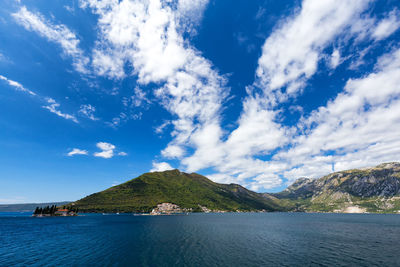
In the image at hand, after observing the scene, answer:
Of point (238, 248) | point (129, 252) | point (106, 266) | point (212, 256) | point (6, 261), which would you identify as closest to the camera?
point (106, 266)

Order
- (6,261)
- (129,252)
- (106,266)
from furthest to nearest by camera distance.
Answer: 1. (129,252)
2. (6,261)
3. (106,266)

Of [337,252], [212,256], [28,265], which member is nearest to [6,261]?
[28,265]

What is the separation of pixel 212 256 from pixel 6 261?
61953mm

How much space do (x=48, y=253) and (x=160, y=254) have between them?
127ft

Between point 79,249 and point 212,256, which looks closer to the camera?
point 212,256

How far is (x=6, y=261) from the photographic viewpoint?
182 feet

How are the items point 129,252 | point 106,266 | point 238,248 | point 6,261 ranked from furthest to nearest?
point 238,248 < point 129,252 < point 6,261 < point 106,266

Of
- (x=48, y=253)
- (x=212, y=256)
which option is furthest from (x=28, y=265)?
(x=212, y=256)

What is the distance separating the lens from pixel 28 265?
5197cm

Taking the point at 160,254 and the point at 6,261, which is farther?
the point at 160,254

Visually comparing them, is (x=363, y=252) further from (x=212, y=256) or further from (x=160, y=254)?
(x=160, y=254)

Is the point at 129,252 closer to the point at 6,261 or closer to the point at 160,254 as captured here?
the point at 160,254

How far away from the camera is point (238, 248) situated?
2940 inches

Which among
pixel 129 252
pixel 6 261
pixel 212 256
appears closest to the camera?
pixel 6 261
